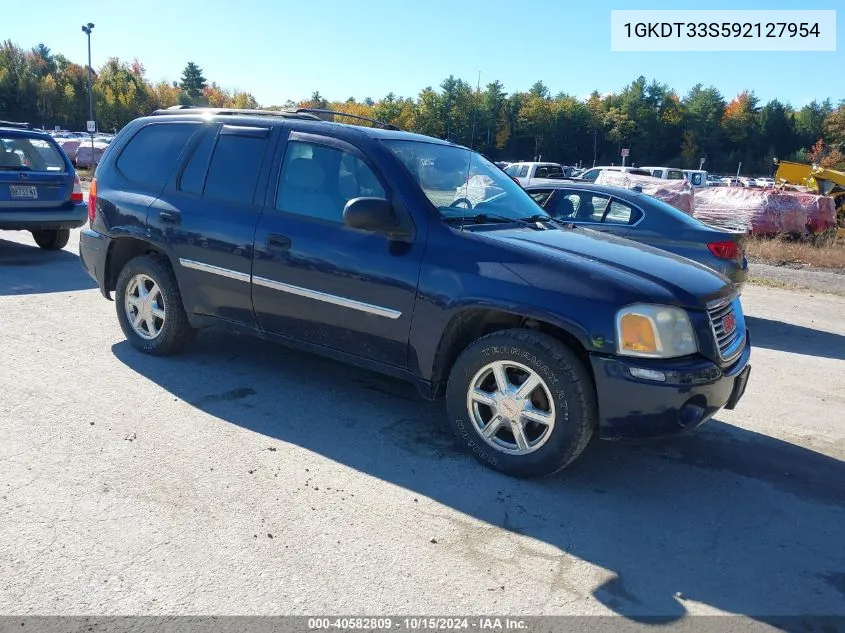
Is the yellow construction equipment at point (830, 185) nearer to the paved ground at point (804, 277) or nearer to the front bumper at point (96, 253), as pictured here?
the paved ground at point (804, 277)

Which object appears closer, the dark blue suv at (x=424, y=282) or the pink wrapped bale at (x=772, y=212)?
the dark blue suv at (x=424, y=282)

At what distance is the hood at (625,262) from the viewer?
353cm

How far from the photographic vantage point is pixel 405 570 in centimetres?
285

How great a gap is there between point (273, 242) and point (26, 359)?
91.1 inches

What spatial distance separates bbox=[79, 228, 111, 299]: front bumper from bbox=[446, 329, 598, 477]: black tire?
332 centimetres

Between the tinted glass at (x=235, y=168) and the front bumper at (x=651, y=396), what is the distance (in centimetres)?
264

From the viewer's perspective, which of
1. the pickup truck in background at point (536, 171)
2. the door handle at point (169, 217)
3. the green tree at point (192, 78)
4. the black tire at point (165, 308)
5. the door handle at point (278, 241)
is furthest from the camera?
the green tree at point (192, 78)

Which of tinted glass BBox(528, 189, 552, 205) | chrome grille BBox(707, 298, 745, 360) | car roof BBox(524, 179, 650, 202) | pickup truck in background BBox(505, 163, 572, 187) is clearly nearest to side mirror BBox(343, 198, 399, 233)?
chrome grille BBox(707, 298, 745, 360)

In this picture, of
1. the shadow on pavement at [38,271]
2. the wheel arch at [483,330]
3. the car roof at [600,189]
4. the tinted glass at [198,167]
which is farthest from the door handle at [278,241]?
the shadow on pavement at [38,271]

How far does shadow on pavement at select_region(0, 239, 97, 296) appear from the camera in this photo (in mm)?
7668

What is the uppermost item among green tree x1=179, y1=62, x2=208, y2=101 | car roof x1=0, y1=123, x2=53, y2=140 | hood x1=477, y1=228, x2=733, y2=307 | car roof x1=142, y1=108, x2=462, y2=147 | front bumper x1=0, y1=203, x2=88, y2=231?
green tree x1=179, y1=62, x2=208, y2=101

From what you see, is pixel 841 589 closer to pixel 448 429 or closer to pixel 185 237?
pixel 448 429

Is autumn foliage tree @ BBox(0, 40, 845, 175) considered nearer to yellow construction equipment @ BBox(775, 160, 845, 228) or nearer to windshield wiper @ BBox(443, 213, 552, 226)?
yellow construction equipment @ BBox(775, 160, 845, 228)

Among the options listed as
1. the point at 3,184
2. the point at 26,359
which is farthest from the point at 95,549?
the point at 3,184
